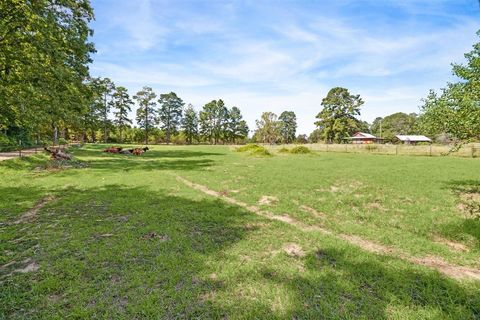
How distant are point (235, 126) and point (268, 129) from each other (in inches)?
482

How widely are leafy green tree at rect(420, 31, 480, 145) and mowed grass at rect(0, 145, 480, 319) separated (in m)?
2.60

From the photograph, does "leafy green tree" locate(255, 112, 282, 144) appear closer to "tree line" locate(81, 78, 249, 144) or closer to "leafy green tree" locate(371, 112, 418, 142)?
"tree line" locate(81, 78, 249, 144)

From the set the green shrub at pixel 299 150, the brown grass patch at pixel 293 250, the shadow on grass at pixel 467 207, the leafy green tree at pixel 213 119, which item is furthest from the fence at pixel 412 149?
the leafy green tree at pixel 213 119

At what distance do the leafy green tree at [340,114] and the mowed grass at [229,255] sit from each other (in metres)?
61.3

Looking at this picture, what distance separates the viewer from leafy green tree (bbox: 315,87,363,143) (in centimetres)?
6806

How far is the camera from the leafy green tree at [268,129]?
88575mm

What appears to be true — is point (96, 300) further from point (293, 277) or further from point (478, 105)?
point (478, 105)

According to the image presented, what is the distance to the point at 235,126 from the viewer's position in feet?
300

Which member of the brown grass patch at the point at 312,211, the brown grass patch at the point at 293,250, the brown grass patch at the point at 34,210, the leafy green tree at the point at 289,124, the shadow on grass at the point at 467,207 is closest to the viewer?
the brown grass patch at the point at 293,250

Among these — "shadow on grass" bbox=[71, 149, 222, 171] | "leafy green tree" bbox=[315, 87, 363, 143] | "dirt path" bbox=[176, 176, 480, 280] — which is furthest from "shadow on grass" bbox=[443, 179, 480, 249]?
"leafy green tree" bbox=[315, 87, 363, 143]

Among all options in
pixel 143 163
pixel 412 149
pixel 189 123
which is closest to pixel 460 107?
pixel 143 163

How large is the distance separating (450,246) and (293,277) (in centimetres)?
438

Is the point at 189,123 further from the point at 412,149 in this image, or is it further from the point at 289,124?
the point at 412,149

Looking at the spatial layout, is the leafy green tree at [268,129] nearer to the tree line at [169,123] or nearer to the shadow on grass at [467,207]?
the tree line at [169,123]
